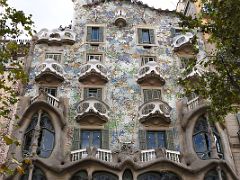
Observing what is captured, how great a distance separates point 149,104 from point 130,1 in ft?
34.3

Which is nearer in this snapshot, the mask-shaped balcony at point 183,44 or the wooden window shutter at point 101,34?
the mask-shaped balcony at point 183,44

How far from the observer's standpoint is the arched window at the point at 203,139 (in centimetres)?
2222

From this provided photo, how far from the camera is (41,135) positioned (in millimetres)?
22391

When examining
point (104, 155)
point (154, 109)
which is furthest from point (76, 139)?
point (154, 109)

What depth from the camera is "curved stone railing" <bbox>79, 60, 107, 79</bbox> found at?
25703 mm

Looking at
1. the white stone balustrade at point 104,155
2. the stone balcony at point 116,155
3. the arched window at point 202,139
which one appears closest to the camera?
the stone balcony at point 116,155

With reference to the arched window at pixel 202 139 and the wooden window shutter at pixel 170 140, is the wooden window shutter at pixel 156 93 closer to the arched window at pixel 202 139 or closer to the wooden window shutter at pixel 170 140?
the wooden window shutter at pixel 170 140

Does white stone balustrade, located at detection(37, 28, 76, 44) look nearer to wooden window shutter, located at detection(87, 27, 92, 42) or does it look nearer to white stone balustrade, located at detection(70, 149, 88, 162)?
wooden window shutter, located at detection(87, 27, 92, 42)

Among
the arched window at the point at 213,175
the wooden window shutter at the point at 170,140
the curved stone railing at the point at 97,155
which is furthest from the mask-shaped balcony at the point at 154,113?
the arched window at the point at 213,175

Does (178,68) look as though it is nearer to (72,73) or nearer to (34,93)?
(72,73)

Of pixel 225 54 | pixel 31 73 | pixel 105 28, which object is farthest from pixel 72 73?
pixel 225 54

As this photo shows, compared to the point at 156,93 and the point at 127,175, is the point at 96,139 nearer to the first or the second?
the point at 127,175

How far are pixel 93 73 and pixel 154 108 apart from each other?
4.56 metres

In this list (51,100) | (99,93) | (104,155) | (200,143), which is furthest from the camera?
(99,93)
